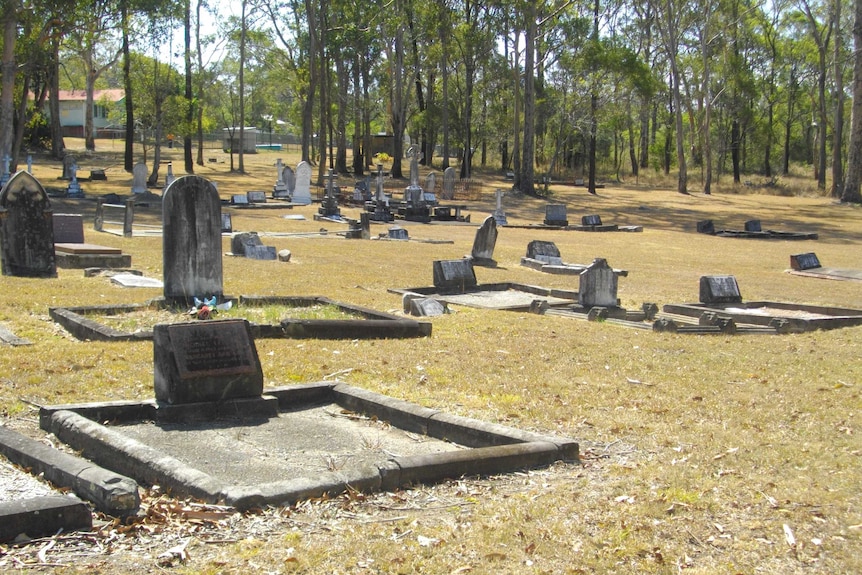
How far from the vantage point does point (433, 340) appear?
10.7 metres

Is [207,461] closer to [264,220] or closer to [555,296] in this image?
[555,296]

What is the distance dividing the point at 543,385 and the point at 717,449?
2.22 meters

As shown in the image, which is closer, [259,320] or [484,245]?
[259,320]

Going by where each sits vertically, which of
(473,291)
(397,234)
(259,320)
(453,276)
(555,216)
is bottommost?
(473,291)

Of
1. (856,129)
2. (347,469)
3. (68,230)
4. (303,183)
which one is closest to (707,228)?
(856,129)

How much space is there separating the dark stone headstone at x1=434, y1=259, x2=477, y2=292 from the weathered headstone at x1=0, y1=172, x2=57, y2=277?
19.6 ft

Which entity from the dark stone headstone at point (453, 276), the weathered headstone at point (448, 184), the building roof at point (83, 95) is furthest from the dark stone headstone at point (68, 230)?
the building roof at point (83, 95)

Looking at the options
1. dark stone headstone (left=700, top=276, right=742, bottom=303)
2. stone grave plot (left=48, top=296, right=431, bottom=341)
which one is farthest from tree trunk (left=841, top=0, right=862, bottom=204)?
stone grave plot (left=48, top=296, right=431, bottom=341)

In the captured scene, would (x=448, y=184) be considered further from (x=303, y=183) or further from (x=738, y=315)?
(x=738, y=315)

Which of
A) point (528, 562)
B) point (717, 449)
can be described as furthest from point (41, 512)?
point (717, 449)

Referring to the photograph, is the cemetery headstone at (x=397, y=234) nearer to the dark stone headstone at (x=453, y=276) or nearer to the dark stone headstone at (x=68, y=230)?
the dark stone headstone at (x=68, y=230)

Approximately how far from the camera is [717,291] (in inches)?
591

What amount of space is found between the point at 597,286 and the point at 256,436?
342 inches

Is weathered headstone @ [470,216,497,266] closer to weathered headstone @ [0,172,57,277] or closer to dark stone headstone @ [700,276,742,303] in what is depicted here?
dark stone headstone @ [700,276,742,303]
